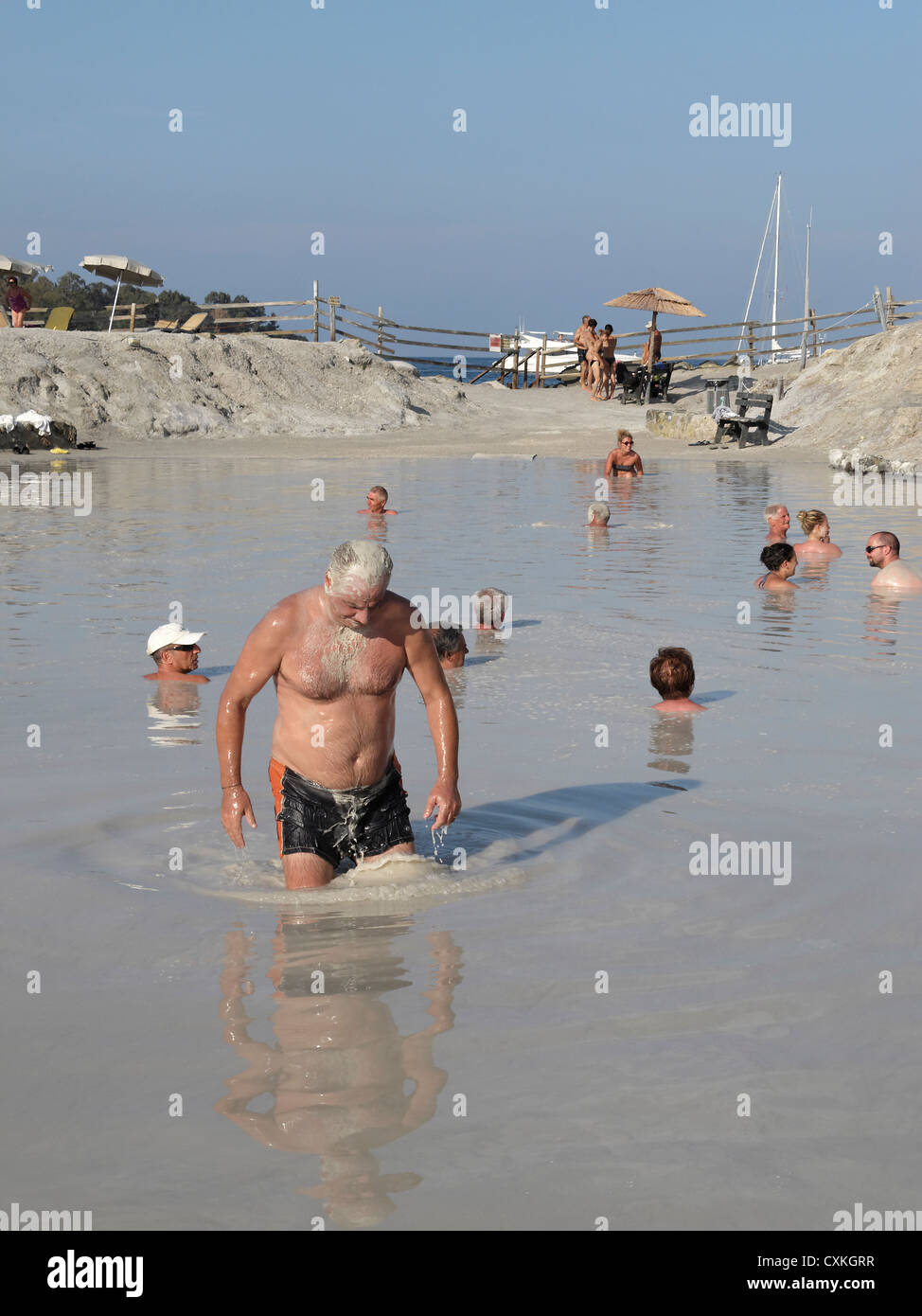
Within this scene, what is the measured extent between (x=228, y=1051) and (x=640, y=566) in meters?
11.0

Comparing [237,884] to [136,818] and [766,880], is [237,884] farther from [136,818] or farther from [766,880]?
[766,880]

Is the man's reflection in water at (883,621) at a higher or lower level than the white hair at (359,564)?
lower

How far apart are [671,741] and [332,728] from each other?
3.01 metres

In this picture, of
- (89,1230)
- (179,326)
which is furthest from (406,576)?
(179,326)

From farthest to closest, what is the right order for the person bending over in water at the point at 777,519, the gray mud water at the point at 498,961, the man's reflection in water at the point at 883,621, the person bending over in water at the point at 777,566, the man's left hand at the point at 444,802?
the person bending over in water at the point at 777,519 < the person bending over in water at the point at 777,566 < the man's reflection in water at the point at 883,621 < the man's left hand at the point at 444,802 < the gray mud water at the point at 498,961

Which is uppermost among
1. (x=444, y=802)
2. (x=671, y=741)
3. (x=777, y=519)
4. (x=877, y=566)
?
(x=777, y=519)

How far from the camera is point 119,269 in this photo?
34.2 meters

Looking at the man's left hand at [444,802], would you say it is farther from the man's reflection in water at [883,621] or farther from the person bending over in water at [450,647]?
the man's reflection in water at [883,621]

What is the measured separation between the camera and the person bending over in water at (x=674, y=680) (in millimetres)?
8430

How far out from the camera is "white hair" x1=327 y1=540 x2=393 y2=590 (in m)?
5.01

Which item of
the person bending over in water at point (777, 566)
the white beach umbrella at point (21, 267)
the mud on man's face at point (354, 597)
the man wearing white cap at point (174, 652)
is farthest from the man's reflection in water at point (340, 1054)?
the white beach umbrella at point (21, 267)

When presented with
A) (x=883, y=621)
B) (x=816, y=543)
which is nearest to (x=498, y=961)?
(x=883, y=621)

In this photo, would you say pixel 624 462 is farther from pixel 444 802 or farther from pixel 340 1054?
pixel 340 1054

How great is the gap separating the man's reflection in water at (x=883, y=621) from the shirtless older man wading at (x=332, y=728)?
5.70 m
